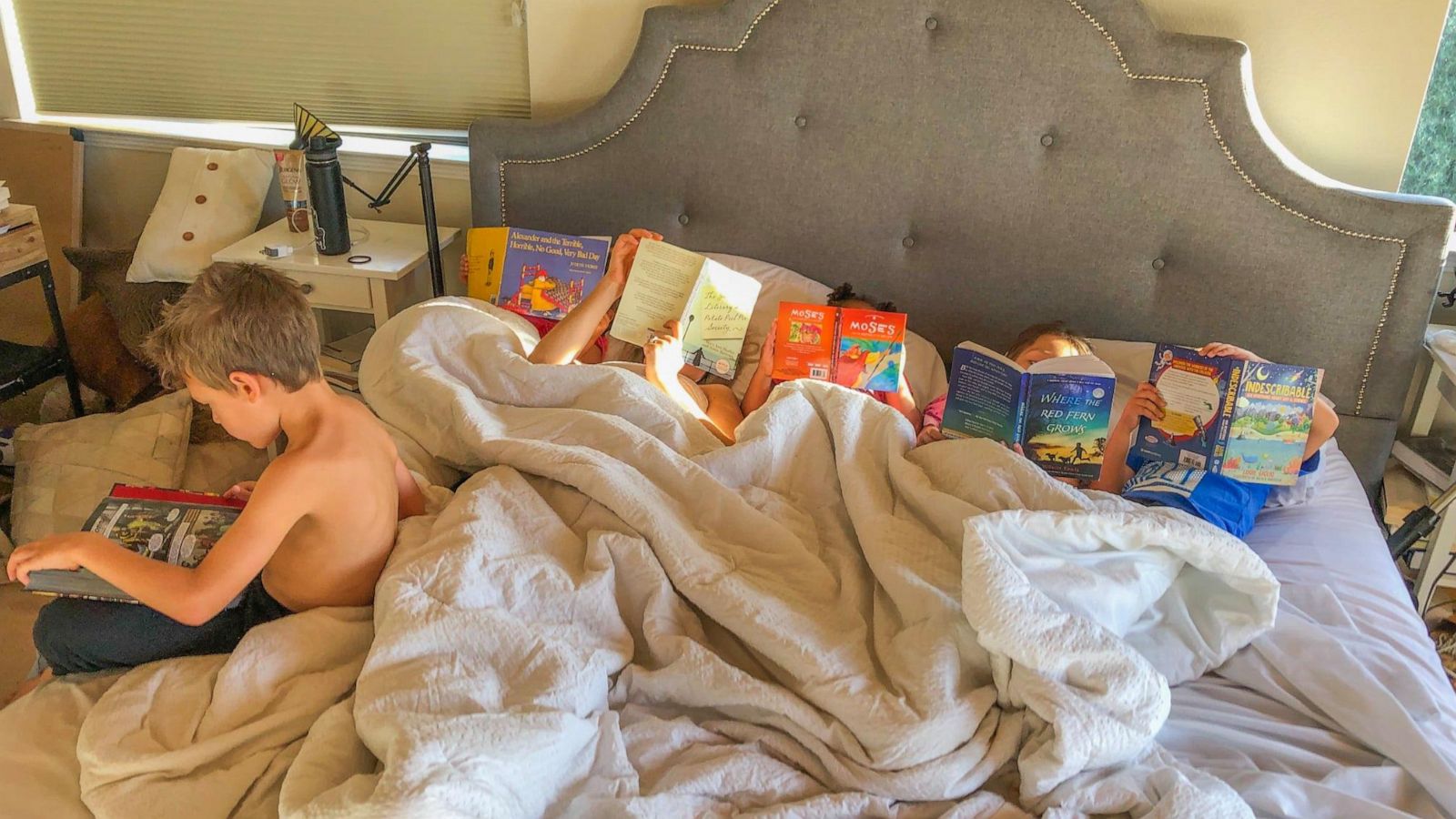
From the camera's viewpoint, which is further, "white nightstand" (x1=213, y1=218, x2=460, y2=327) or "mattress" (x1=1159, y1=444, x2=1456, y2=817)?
"white nightstand" (x1=213, y1=218, x2=460, y2=327)

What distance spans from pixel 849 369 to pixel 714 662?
756 millimetres

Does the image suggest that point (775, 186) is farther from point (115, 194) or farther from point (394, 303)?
point (115, 194)

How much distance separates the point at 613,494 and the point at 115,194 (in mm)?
2098

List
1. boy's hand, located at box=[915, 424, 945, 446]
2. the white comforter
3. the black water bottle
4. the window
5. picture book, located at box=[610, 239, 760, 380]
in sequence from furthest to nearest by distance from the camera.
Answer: the black water bottle
the window
picture book, located at box=[610, 239, 760, 380]
boy's hand, located at box=[915, 424, 945, 446]
the white comforter

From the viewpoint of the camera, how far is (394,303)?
2.31 meters

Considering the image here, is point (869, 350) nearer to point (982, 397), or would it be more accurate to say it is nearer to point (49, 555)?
point (982, 397)

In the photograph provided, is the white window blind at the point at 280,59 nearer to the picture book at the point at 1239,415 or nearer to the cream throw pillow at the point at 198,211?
the cream throw pillow at the point at 198,211

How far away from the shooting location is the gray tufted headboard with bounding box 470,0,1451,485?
6.35 ft

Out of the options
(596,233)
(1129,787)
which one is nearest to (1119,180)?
(596,233)

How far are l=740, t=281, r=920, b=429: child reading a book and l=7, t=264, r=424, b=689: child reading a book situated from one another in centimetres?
76

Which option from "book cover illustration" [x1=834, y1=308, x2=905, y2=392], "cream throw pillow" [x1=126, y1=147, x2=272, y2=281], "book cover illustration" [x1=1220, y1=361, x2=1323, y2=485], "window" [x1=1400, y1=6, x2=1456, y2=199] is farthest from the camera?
"cream throw pillow" [x1=126, y1=147, x2=272, y2=281]

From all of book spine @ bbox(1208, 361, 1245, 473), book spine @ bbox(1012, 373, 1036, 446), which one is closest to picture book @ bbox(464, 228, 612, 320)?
book spine @ bbox(1012, 373, 1036, 446)

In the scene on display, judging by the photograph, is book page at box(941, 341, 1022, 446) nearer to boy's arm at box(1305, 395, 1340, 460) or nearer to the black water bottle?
boy's arm at box(1305, 395, 1340, 460)

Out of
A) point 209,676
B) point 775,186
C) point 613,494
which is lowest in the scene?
point 209,676
